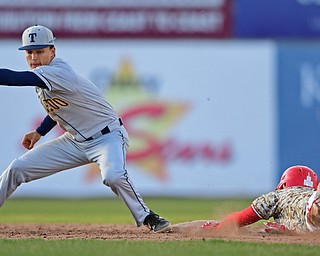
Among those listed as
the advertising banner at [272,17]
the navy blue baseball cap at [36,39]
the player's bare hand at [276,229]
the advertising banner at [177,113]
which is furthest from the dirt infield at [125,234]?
the advertising banner at [272,17]

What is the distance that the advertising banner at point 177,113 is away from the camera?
1416 centimetres

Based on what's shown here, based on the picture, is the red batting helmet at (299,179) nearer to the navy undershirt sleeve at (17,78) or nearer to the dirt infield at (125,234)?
the dirt infield at (125,234)

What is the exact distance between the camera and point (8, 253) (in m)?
6.00

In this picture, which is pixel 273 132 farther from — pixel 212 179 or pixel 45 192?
pixel 45 192

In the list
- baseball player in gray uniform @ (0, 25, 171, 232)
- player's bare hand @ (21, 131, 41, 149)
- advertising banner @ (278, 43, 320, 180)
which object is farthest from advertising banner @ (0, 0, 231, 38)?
baseball player in gray uniform @ (0, 25, 171, 232)

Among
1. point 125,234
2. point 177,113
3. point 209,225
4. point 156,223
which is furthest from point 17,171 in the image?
point 177,113

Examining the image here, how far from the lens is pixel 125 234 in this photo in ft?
25.1

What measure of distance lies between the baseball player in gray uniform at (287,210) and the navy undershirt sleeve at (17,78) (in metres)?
1.73

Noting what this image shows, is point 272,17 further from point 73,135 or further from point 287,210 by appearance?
point 287,210

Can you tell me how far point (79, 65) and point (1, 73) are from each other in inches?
307

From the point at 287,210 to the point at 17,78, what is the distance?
7.57ft

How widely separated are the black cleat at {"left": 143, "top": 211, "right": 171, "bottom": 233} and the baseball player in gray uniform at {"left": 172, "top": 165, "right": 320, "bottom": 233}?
0.11 meters

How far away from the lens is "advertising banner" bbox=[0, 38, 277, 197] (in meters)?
14.2

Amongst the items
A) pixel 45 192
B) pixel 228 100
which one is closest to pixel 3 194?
pixel 45 192
